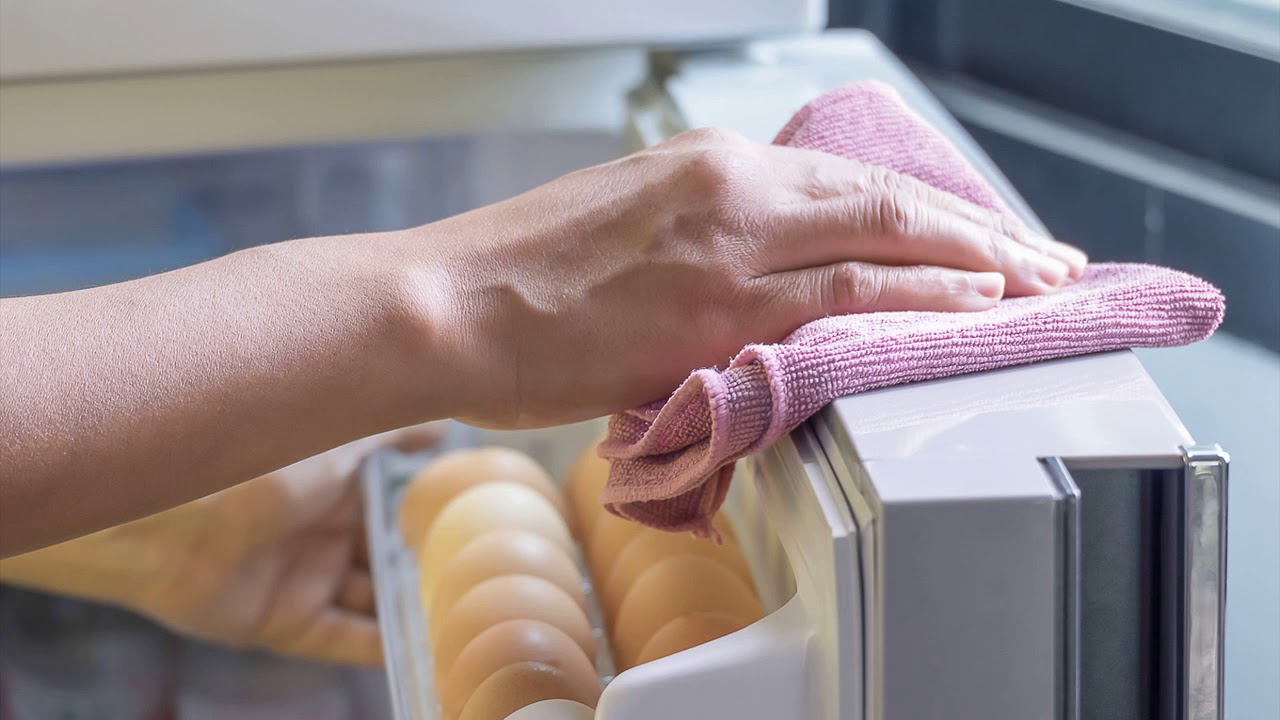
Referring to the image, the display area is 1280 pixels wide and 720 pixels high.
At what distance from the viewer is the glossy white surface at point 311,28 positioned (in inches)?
36.6

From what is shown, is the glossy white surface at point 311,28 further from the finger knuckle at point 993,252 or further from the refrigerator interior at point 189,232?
the finger knuckle at point 993,252

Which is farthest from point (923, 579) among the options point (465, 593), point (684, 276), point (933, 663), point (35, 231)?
point (35, 231)

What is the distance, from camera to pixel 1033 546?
0.44 meters

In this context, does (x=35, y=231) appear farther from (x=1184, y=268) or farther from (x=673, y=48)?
(x=1184, y=268)

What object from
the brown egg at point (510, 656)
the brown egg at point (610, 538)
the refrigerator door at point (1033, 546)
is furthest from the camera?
the brown egg at point (610, 538)

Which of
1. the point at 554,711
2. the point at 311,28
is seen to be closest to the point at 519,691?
the point at 554,711

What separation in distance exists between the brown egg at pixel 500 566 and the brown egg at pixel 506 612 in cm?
2

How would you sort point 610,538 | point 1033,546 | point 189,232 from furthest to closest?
point 189,232 → point 610,538 → point 1033,546

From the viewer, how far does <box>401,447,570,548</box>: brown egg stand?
2.94ft

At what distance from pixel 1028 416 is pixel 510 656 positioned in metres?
0.32

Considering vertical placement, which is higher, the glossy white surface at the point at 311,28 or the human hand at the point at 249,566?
the glossy white surface at the point at 311,28

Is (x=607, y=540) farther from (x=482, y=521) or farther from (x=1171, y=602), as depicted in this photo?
(x=1171, y=602)

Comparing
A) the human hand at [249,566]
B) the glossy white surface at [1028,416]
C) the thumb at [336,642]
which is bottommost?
the thumb at [336,642]

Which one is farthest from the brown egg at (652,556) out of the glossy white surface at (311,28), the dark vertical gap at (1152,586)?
the glossy white surface at (311,28)
